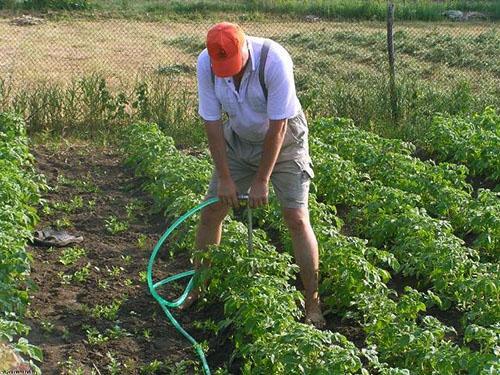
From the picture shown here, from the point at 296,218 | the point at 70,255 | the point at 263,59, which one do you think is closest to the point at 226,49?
the point at 263,59

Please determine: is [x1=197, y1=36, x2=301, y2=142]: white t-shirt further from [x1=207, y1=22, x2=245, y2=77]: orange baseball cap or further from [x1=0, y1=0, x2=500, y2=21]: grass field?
[x1=0, y1=0, x2=500, y2=21]: grass field

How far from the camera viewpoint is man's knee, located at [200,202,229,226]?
6203 mm

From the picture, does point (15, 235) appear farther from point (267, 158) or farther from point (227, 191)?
point (267, 158)

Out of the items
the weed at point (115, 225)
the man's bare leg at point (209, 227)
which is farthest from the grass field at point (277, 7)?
the man's bare leg at point (209, 227)

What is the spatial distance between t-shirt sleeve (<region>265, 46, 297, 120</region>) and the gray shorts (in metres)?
0.41

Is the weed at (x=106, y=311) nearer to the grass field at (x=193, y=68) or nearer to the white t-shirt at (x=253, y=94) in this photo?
the white t-shirt at (x=253, y=94)

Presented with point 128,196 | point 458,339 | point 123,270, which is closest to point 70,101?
point 128,196

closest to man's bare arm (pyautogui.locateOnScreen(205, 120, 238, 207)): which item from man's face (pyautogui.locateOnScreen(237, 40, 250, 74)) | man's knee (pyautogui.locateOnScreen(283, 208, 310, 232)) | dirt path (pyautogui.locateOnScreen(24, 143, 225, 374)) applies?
man's knee (pyautogui.locateOnScreen(283, 208, 310, 232))

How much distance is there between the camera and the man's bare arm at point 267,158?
18.6 ft

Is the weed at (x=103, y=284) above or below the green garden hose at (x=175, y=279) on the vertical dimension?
below

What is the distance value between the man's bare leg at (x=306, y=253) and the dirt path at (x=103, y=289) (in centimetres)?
71

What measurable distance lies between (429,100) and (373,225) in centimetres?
460

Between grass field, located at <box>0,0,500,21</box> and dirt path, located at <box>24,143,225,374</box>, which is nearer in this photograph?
dirt path, located at <box>24,143,225,374</box>

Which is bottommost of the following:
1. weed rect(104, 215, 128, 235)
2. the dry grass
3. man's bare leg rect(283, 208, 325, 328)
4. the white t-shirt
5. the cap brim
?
weed rect(104, 215, 128, 235)
